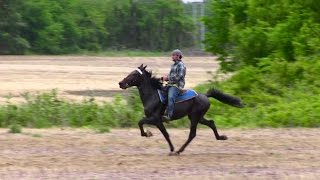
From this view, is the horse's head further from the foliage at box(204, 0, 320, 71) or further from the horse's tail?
the foliage at box(204, 0, 320, 71)

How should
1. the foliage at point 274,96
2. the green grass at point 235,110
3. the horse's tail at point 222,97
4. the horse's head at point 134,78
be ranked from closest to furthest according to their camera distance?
the horse's head at point 134,78 < the horse's tail at point 222,97 < the green grass at point 235,110 < the foliage at point 274,96

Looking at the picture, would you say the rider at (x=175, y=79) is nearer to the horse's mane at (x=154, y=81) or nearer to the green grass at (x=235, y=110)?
the horse's mane at (x=154, y=81)

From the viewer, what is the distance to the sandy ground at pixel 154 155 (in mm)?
12234

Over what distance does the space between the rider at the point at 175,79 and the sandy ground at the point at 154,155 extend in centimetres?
95

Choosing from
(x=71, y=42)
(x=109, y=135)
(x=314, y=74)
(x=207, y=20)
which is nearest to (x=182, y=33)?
(x=71, y=42)

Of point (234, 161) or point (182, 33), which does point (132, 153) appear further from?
point (182, 33)

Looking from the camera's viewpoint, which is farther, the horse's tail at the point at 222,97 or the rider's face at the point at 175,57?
the horse's tail at the point at 222,97

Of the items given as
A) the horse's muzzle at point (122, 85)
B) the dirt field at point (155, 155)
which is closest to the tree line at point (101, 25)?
the dirt field at point (155, 155)

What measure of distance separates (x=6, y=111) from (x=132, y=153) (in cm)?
679

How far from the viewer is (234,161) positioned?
1373 centimetres

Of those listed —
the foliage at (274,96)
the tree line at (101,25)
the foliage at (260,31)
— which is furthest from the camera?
the tree line at (101,25)

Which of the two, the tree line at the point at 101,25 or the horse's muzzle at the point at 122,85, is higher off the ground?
the horse's muzzle at the point at 122,85

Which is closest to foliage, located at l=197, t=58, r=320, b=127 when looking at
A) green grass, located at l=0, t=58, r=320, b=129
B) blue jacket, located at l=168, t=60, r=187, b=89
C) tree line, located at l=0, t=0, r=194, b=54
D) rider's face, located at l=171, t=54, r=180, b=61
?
green grass, located at l=0, t=58, r=320, b=129

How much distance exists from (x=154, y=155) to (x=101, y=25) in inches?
A: 3395
